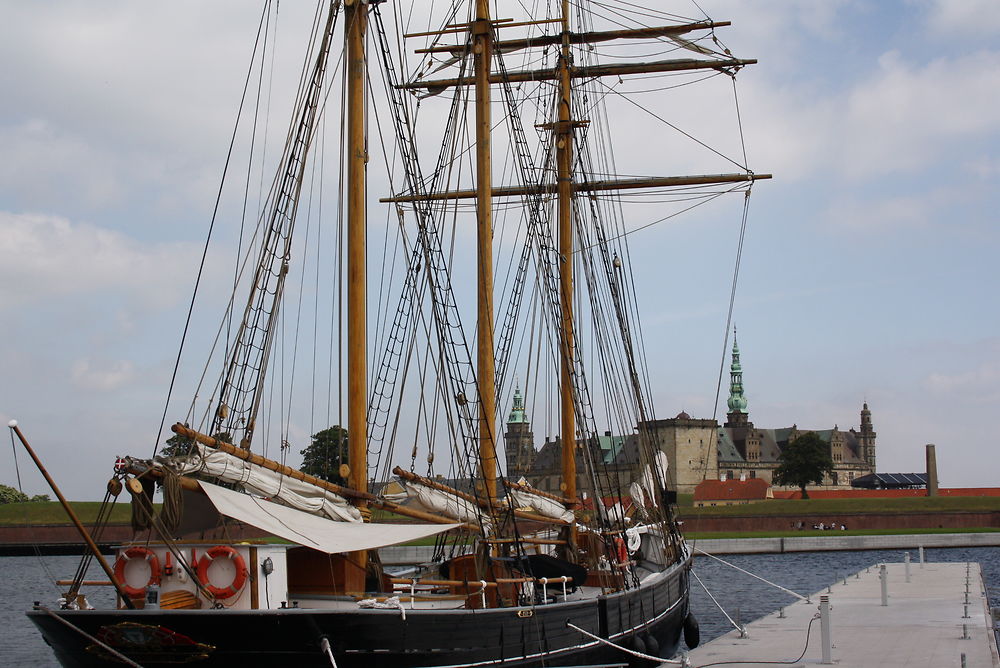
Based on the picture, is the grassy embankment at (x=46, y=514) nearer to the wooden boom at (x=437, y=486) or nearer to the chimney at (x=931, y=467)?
the wooden boom at (x=437, y=486)

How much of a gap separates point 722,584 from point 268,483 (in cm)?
4419

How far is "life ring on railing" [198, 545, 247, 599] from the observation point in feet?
47.7

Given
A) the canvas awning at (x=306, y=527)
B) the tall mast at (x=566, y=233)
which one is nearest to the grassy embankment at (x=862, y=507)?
the tall mast at (x=566, y=233)

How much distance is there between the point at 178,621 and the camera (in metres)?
14.0

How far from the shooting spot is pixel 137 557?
14711 millimetres

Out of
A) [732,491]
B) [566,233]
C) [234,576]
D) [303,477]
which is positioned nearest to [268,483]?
[303,477]

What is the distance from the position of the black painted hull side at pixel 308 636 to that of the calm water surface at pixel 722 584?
4.50 meters

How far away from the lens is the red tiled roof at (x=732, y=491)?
148375 millimetres

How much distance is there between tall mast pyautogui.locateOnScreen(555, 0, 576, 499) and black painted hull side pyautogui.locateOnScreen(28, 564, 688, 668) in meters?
12.6

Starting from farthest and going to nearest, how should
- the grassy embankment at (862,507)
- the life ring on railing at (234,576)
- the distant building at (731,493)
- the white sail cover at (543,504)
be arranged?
1. the distant building at (731,493)
2. the grassy embankment at (862,507)
3. the white sail cover at (543,504)
4. the life ring on railing at (234,576)

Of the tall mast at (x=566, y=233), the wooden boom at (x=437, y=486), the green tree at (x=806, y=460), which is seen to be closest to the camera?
the wooden boom at (x=437, y=486)

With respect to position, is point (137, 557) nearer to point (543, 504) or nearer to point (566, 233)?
point (543, 504)

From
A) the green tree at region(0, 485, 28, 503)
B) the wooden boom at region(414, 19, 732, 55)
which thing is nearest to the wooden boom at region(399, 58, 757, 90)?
the wooden boom at region(414, 19, 732, 55)

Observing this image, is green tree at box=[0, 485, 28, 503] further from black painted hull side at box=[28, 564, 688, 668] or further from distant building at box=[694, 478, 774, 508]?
black painted hull side at box=[28, 564, 688, 668]
